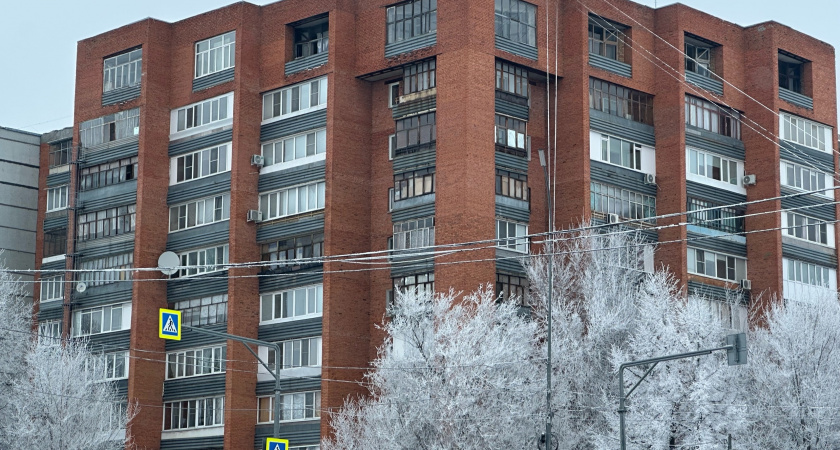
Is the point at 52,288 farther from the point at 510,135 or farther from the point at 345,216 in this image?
the point at 510,135

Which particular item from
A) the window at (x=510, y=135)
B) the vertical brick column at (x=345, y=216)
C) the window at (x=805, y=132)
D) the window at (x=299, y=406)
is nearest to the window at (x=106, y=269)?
the window at (x=299, y=406)

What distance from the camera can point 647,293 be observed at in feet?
209

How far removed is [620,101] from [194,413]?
26150mm

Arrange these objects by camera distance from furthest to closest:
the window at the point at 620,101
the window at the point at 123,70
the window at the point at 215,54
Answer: the window at the point at 123,70
the window at the point at 215,54
the window at the point at 620,101

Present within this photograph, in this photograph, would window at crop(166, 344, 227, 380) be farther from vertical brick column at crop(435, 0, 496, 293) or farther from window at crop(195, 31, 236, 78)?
window at crop(195, 31, 236, 78)

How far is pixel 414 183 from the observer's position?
6638 centimetres

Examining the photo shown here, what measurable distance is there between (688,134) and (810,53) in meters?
10.6

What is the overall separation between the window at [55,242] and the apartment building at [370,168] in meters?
2.93

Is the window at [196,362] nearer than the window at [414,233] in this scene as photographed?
No

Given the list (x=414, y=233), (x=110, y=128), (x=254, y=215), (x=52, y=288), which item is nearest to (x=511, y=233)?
(x=414, y=233)

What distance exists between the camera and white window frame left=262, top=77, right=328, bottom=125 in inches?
2724

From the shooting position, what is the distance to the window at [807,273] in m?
73.4

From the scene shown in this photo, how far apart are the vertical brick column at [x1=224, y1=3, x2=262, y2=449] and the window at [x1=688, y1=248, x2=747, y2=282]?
21684mm

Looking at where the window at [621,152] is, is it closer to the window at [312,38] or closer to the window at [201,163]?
the window at [312,38]
